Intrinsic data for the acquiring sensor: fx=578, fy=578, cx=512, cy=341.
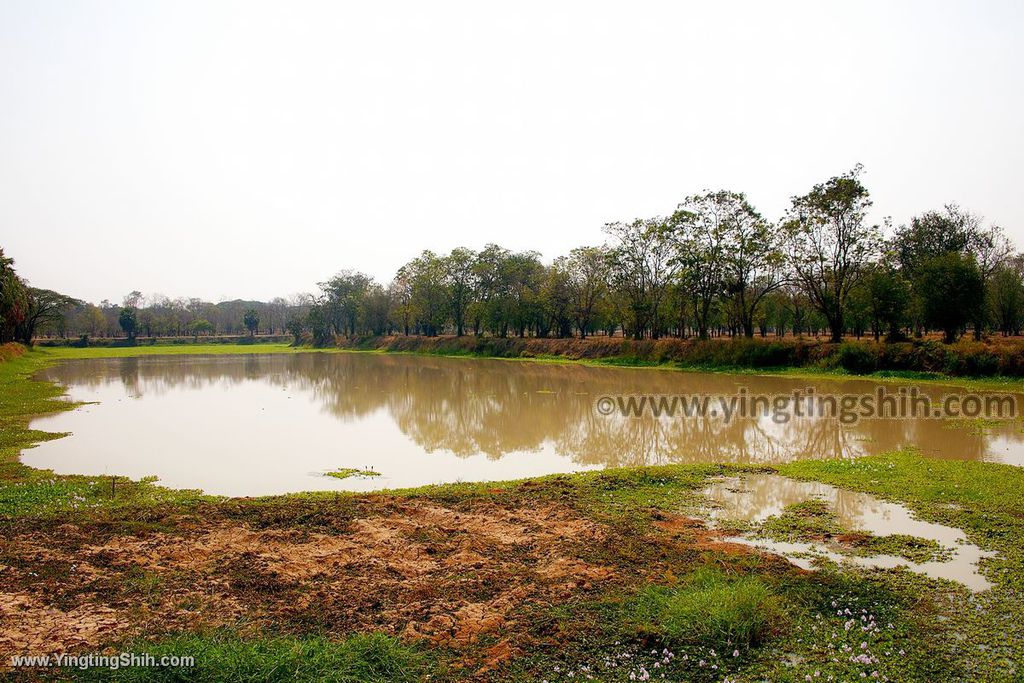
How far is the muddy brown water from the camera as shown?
11945mm

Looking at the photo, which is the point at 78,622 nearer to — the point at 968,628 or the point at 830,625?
the point at 830,625

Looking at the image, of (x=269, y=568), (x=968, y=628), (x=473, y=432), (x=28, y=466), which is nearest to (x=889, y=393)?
(x=473, y=432)

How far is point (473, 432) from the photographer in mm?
16344

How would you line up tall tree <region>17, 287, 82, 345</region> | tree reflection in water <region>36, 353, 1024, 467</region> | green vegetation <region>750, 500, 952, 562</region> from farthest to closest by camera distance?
tall tree <region>17, 287, 82, 345</region> < tree reflection in water <region>36, 353, 1024, 467</region> < green vegetation <region>750, 500, 952, 562</region>

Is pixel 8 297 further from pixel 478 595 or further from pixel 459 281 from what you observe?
pixel 478 595

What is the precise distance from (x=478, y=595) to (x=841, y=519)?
18.4ft

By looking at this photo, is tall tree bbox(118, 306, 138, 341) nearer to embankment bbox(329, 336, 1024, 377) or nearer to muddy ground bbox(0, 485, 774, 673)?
embankment bbox(329, 336, 1024, 377)

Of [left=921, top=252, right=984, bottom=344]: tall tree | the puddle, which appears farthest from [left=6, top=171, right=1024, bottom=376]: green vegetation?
the puddle

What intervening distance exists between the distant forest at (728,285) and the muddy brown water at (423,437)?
13.3 m

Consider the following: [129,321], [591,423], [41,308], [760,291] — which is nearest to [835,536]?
[591,423]

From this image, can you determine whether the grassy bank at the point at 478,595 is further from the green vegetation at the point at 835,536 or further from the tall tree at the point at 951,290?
the tall tree at the point at 951,290

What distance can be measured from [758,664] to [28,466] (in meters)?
13.5

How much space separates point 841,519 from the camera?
27.1ft

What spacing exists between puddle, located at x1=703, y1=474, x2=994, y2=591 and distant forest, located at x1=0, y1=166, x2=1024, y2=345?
2945cm
